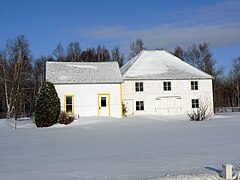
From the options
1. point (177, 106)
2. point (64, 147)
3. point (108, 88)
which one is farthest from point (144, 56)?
point (64, 147)

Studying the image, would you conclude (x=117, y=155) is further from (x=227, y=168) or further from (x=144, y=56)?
(x=144, y=56)

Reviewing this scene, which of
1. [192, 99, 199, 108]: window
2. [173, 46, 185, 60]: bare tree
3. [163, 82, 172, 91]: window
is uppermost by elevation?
[173, 46, 185, 60]: bare tree

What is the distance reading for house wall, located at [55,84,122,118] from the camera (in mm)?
31531

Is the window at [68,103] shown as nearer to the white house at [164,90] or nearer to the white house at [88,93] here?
the white house at [88,93]

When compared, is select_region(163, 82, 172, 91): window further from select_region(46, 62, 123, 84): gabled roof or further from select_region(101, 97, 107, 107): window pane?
select_region(101, 97, 107, 107): window pane

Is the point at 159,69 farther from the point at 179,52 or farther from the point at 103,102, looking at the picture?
the point at 179,52

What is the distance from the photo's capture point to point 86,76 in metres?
32.9

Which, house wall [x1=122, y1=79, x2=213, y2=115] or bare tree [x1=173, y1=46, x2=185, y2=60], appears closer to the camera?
house wall [x1=122, y1=79, x2=213, y2=115]

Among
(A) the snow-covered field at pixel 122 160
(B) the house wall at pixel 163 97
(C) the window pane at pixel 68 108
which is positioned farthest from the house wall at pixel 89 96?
(A) the snow-covered field at pixel 122 160

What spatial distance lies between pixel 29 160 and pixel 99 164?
2609mm

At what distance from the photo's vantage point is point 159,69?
40.0 m

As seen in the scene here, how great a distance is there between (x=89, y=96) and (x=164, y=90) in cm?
1073

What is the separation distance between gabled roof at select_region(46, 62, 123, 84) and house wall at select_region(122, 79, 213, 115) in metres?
3.95

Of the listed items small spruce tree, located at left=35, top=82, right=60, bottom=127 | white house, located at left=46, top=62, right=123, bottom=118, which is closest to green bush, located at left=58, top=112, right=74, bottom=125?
small spruce tree, located at left=35, top=82, right=60, bottom=127
